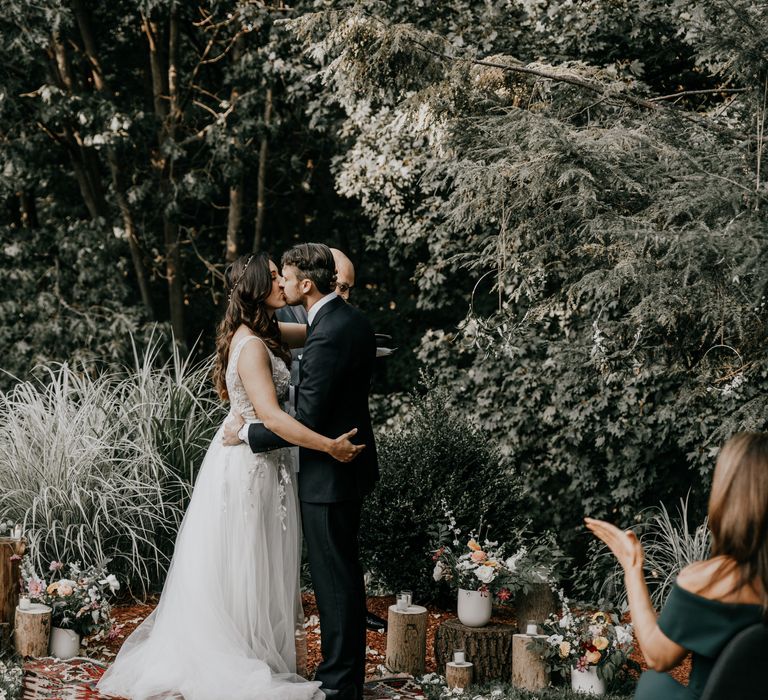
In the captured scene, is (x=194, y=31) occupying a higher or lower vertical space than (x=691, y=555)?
higher

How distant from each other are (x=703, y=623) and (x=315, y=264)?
212cm

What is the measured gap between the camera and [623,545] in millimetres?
2588

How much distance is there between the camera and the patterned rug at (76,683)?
13.9ft

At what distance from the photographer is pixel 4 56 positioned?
921 centimetres

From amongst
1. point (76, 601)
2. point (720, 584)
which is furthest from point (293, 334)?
point (720, 584)

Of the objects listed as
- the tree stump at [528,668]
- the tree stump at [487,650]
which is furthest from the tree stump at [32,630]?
the tree stump at [528,668]

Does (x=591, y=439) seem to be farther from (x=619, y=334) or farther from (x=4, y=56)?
(x=4, y=56)

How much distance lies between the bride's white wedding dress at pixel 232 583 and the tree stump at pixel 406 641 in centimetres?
53

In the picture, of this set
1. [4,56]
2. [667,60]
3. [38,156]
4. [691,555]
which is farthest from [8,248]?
[691,555]

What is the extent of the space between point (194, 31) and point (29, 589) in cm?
817

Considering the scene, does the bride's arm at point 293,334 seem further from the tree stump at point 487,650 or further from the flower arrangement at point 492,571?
the tree stump at point 487,650

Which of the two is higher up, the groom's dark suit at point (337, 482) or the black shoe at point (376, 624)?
the groom's dark suit at point (337, 482)

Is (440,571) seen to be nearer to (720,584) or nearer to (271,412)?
(271,412)

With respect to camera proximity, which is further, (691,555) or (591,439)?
(591,439)
